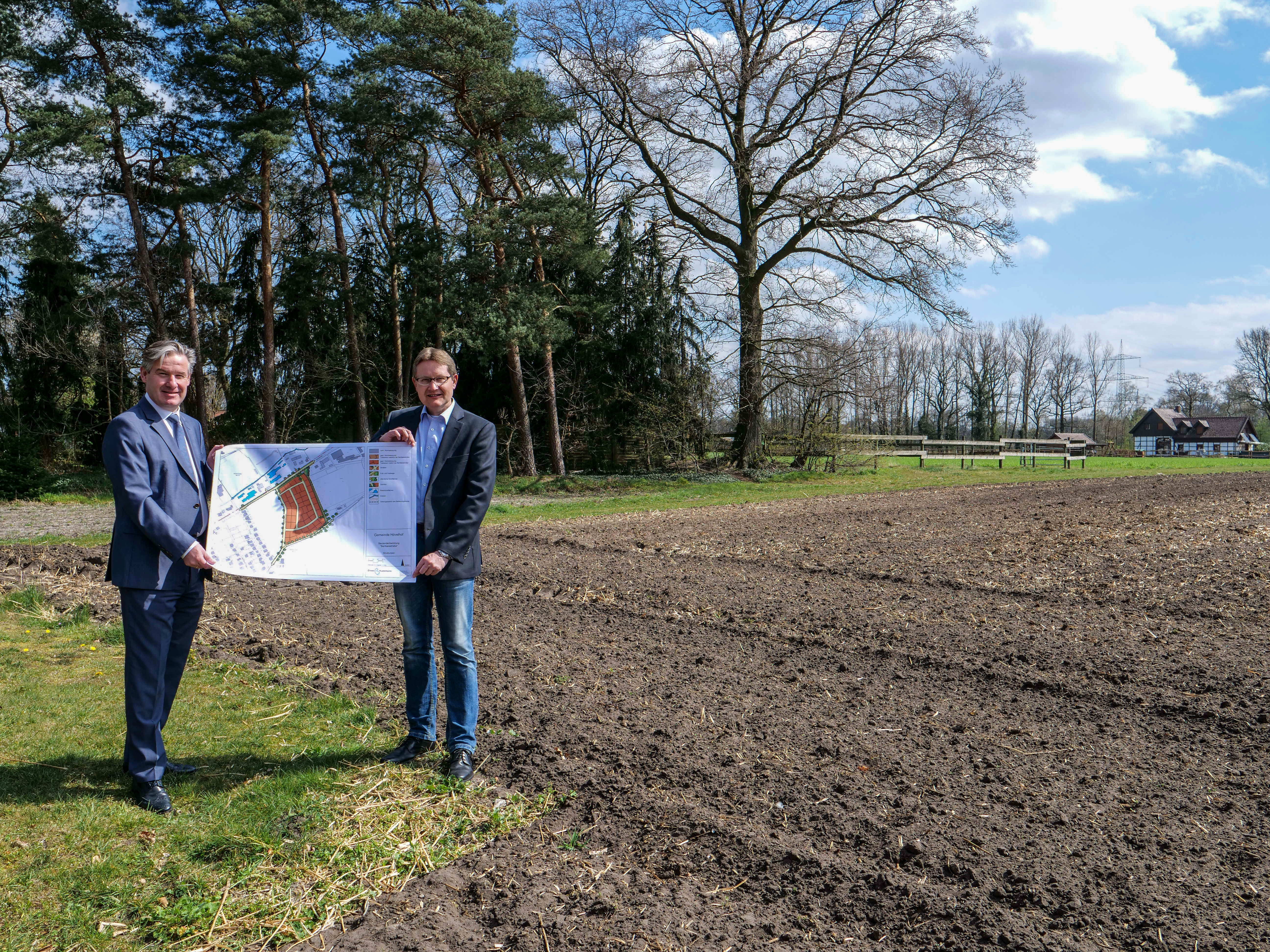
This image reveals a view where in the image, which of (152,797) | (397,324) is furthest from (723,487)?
(152,797)

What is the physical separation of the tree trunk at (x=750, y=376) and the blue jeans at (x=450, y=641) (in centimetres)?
1925

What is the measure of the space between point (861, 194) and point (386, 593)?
18093 mm

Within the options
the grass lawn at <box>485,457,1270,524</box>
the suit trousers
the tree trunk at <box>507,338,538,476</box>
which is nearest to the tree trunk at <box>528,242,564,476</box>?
the tree trunk at <box>507,338,538,476</box>

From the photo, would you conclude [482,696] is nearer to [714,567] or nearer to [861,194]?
[714,567]

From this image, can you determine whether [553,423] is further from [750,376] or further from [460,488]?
[460,488]

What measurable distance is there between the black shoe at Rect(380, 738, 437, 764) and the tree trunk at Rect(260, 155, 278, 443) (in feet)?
63.2

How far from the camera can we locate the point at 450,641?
3775mm

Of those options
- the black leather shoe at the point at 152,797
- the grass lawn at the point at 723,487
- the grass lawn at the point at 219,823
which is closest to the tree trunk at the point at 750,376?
the grass lawn at the point at 723,487

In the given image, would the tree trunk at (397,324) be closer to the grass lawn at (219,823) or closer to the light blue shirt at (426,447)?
the grass lawn at (219,823)

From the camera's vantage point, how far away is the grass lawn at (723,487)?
1641 cm

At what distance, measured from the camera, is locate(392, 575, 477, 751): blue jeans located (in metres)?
3.75

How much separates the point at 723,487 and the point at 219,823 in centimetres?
1742

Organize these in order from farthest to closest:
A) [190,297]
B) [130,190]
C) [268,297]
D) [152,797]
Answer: [190,297] → [268,297] → [130,190] → [152,797]

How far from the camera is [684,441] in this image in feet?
75.4
